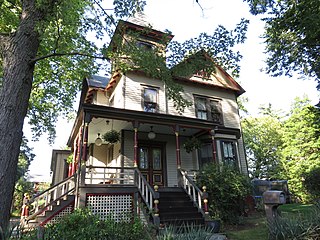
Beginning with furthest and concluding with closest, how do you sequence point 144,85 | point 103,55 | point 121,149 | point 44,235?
point 144,85, point 121,149, point 103,55, point 44,235

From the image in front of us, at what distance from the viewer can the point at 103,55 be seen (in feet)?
23.9

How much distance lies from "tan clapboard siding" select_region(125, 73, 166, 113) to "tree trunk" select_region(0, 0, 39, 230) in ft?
21.1

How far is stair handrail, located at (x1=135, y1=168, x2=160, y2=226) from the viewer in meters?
7.33

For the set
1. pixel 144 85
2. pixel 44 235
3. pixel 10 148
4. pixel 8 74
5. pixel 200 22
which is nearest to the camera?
pixel 44 235

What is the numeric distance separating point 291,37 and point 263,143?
69.5 feet

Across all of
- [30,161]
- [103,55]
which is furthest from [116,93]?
[30,161]

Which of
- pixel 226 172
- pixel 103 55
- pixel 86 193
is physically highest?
pixel 103 55

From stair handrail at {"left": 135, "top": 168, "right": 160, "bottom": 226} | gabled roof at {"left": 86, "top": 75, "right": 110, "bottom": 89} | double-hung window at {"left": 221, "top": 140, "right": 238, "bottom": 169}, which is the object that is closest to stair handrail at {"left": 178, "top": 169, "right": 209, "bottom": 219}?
stair handrail at {"left": 135, "top": 168, "right": 160, "bottom": 226}

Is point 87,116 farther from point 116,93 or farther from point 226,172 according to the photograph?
point 226,172

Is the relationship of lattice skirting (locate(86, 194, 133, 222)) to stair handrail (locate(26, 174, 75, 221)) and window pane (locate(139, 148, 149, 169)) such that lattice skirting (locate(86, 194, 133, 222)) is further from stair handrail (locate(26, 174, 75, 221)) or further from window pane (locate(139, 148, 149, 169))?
window pane (locate(139, 148, 149, 169))

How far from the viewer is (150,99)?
12.7 metres

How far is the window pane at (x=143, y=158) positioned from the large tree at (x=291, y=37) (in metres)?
9.01

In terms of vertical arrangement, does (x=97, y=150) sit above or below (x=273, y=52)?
below

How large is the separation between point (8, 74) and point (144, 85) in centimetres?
815
